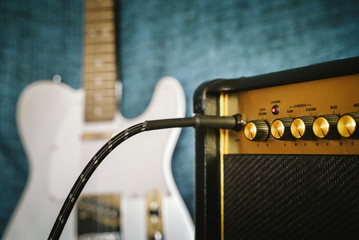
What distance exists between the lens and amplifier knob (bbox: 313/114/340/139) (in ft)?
1.47

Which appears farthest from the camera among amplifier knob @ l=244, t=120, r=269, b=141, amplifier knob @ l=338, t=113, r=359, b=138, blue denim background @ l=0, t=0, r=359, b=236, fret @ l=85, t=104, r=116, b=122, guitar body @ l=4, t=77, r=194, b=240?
fret @ l=85, t=104, r=116, b=122

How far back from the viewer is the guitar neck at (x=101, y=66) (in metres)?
1.23

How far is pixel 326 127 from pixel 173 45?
847 mm

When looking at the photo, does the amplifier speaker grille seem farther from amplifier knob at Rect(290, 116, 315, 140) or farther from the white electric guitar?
the white electric guitar

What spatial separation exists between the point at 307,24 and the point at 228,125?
0.49m

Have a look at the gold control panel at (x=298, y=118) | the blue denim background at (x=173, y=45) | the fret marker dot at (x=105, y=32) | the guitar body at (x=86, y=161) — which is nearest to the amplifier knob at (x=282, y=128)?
the gold control panel at (x=298, y=118)

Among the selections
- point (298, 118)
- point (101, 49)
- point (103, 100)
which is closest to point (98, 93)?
point (103, 100)

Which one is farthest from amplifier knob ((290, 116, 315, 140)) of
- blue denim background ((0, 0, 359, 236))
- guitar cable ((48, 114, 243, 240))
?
blue denim background ((0, 0, 359, 236))

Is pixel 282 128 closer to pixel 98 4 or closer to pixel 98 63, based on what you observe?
pixel 98 63

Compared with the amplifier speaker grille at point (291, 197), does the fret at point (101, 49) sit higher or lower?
higher

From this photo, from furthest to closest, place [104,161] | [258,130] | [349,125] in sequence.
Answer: [104,161] < [258,130] < [349,125]

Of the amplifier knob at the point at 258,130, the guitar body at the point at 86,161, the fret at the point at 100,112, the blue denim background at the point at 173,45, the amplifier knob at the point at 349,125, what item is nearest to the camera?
the amplifier knob at the point at 349,125

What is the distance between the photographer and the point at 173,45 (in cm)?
123

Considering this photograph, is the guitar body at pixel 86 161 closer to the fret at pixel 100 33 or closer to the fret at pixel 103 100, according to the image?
the fret at pixel 103 100
